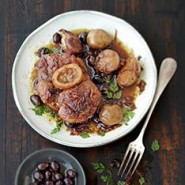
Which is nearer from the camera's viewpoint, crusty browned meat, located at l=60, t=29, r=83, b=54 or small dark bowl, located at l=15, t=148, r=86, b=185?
small dark bowl, located at l=15, t=148, r=86, b=185

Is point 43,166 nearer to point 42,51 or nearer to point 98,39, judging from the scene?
point 42,51

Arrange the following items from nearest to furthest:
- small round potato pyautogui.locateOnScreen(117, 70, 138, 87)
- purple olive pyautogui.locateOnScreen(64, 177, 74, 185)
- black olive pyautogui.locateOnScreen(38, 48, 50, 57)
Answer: purple olive pyautogui.locateOnScreen(64, 177, 74, 185) < small round potato pyautogui.locateOnScreen(117, 70, 138, 87) < black olive pyautogui.locateOnScreen(38, 48, 50, 57)

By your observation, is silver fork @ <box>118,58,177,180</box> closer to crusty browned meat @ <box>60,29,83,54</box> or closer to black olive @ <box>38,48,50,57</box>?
crusty browned meat @ <box>60,29,83,54</box>

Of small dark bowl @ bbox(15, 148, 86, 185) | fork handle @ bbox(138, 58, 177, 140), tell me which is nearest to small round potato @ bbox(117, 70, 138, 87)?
fork handle @ bbox(138, 58, 177, 140)

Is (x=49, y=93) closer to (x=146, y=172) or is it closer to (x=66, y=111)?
(x=66, y=111)

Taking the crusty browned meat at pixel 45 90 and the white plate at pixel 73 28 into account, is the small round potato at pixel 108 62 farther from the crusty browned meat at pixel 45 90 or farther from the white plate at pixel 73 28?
the crusty browned meat at pixel 45 90

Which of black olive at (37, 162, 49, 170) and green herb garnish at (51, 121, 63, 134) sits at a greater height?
green herb garnish at (51, 121, 63, 134)

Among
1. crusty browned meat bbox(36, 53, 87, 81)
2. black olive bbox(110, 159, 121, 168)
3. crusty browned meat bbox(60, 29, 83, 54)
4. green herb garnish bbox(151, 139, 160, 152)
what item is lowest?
black olive bbox(110, 159, 121, 168)
